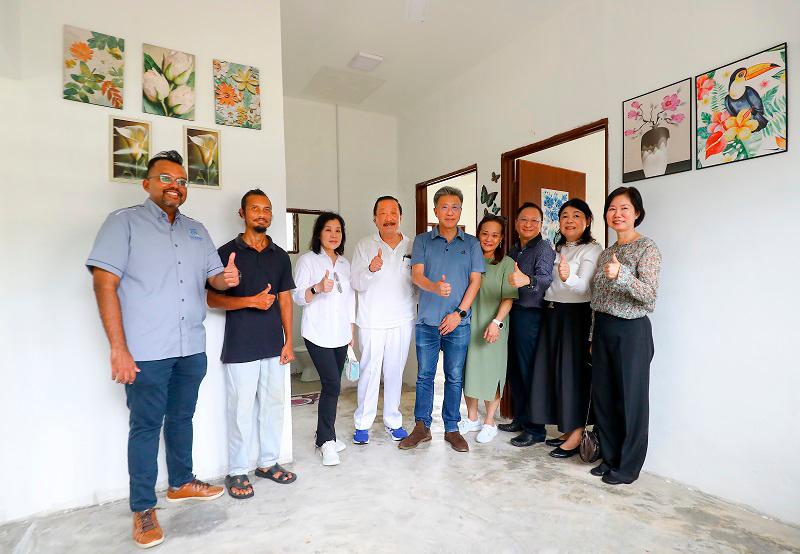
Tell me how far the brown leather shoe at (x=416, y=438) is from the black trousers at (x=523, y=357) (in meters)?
0.66

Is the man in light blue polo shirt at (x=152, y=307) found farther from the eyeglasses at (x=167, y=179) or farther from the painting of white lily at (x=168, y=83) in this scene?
the painting of white lily at (x=168, y=83)

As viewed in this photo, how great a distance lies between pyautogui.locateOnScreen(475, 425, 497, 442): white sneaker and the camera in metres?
2.93

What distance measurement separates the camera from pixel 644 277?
2.16m

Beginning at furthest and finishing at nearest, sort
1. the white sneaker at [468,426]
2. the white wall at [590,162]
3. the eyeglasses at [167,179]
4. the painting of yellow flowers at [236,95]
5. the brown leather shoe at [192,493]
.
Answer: the white wall at [590,162] < the white sneaker at [468,426] < the painting of yellow flowers at [236,95] < the brown leather shoe at [192,493] < the eyeglasses at [167,179]

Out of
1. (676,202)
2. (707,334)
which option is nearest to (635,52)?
(676,202)

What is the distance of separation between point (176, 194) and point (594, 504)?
2399mm

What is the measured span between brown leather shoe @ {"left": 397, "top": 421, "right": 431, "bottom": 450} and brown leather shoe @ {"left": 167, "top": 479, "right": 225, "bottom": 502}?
1.10 meters

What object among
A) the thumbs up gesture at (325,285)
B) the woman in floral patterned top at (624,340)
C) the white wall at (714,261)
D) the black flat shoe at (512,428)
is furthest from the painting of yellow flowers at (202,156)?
the black flat shoe at (512,428)

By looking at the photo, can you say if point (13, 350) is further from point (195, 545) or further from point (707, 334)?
point (707, 334)

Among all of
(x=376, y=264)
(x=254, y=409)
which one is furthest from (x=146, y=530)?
(x=376, y=264)

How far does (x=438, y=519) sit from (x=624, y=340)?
1.26m

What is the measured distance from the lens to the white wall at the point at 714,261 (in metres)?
1.97

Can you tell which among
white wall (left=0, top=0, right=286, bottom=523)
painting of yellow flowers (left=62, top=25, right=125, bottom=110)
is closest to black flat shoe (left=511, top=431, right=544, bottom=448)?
white wall (left=0, top=0, right=286, bottom=523)

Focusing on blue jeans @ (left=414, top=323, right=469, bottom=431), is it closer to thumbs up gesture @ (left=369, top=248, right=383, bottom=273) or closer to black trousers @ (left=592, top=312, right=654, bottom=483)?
thumbs up gesture @ (left=369, top=248, right=383, bottom=273)
